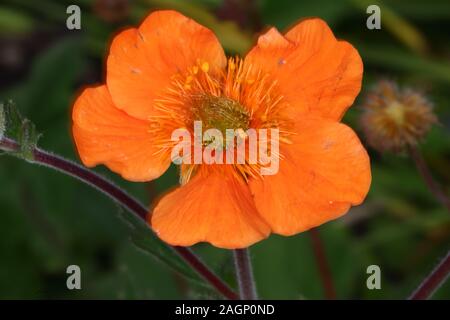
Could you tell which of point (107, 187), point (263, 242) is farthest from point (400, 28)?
point (107, 187)

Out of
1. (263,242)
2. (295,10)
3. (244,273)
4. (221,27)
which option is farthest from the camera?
(295,10)

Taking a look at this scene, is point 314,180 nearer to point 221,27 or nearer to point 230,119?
point 230,119

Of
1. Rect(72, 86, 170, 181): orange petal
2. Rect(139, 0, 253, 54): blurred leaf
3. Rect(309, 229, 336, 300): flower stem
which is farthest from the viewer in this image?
Rect(139, 0, 253, 54): blurred leaf

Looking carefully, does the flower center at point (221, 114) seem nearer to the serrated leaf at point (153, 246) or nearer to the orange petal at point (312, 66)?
the orange petal at point (312, 66)

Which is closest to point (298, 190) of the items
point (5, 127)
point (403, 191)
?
point (5, 127)

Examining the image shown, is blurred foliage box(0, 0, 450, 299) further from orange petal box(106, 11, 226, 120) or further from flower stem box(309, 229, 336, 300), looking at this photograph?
orange petal box(106, 11, 226, 120)

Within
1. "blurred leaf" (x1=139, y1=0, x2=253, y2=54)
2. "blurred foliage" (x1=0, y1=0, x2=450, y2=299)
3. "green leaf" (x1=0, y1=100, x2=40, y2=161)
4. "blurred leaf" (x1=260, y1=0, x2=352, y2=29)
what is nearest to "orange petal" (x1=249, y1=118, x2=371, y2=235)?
"green leaf" (x1=0, y1=100, x2=40, y2=161)

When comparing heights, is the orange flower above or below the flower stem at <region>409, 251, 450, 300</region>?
above
